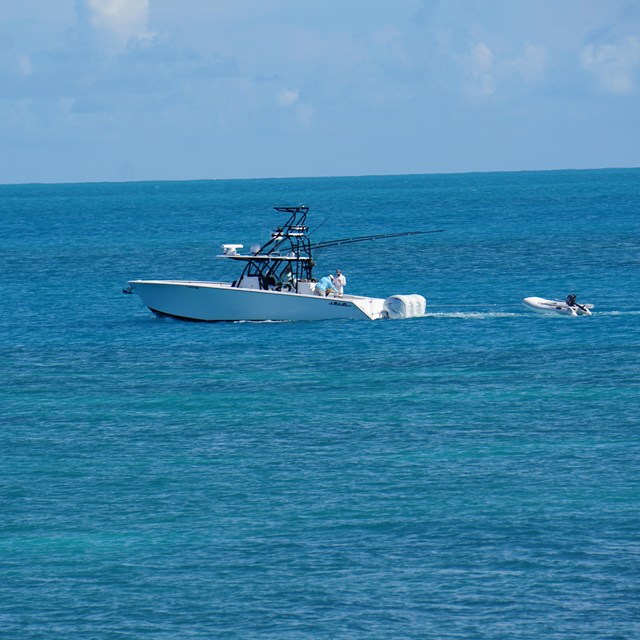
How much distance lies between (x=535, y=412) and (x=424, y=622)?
1813cm

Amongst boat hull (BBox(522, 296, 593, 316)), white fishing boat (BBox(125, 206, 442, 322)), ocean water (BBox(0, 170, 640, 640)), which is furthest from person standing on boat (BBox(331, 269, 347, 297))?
boat hull (BBox(522, 296, 593, 316))

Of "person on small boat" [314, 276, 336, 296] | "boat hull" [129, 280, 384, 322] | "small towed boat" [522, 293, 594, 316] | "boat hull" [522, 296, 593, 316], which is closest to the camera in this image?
"boat hull" [129, 280, 384, 322]

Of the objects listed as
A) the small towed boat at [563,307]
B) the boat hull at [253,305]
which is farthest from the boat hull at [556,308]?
the boat hull at [253,305]

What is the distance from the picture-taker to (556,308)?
211ft

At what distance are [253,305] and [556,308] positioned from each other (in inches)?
597

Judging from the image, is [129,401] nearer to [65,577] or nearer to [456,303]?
[65,577]

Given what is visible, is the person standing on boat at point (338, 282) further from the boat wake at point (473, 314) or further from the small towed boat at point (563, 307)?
the small towed boat at point (563, 307)

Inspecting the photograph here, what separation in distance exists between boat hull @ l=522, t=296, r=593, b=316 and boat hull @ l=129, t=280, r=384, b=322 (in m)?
7.96

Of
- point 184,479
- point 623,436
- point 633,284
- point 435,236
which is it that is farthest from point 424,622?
point 435,236

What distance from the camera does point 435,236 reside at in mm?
133250

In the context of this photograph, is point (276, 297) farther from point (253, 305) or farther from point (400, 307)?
point (400, 307)

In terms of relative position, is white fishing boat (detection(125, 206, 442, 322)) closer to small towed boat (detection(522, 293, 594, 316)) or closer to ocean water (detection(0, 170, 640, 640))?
ocean water (detection(0, 170, 640, 640))

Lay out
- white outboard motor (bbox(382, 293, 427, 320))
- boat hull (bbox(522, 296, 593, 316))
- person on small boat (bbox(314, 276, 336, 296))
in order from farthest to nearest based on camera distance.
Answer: boat hull (bbox(522, 296, 593, 316)), white outboard motor (bbox(382, 293, 427, 320)), person on small boat (bbox(314, 276, 336, 296))

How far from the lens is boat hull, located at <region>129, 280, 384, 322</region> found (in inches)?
2434
